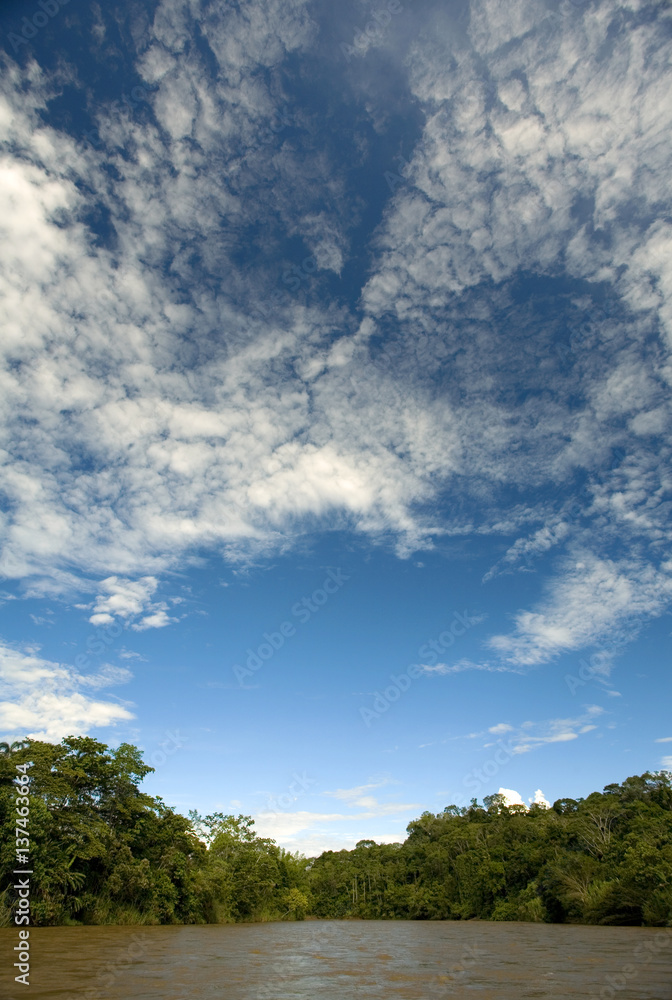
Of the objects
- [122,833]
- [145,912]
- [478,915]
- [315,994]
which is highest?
[122,833]

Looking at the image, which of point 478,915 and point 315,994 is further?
point 478,915

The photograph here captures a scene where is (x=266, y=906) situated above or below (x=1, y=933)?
below

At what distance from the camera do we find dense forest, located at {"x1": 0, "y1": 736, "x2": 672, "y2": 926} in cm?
3197

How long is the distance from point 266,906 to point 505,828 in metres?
38.5

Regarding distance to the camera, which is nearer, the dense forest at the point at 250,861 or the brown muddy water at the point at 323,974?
the brown muddy water at the point at 323,974

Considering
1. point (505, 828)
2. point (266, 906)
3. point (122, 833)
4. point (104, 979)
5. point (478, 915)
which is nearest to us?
point (104, 979)

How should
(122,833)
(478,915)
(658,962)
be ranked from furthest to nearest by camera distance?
(478,915) < (122,833) < (658,962)

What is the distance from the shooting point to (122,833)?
3841cm

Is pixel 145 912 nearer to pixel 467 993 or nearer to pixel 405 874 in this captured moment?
pixel 467 993

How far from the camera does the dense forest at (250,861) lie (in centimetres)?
3197

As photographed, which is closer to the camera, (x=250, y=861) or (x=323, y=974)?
(x=323, y=974)

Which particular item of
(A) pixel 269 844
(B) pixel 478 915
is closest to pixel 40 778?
(A) pixel 269 844

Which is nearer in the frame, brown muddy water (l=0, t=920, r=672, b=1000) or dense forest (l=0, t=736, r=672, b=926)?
brown muddy water (l=0, t=920, r=672, b=1000)

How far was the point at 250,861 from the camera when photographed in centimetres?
6116
